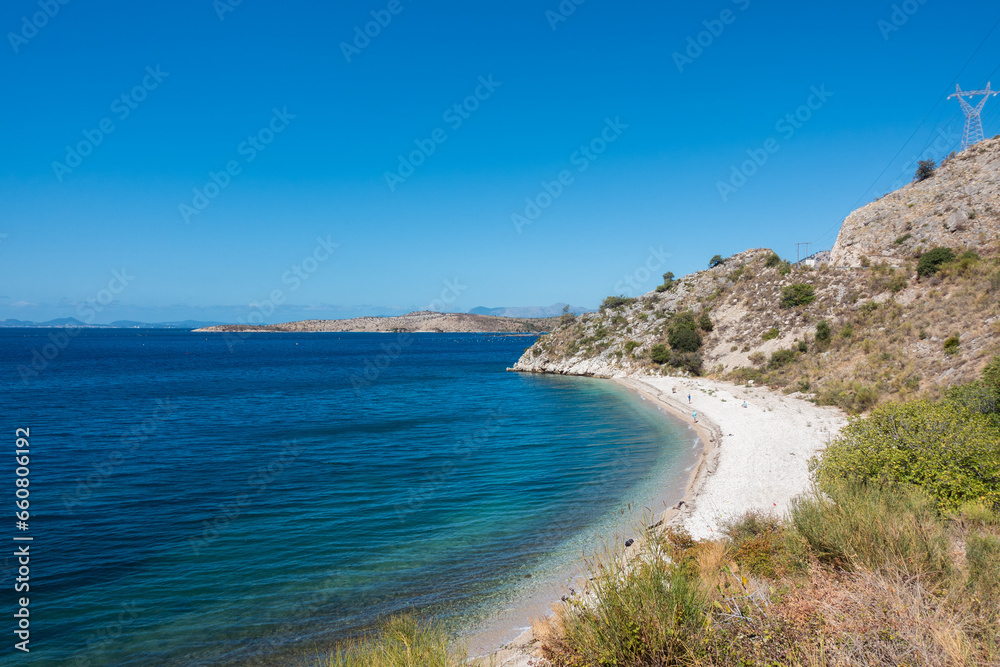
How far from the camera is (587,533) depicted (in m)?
15.4

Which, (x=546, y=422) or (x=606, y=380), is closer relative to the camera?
(x=546, y=422)

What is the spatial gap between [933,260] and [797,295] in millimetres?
12091

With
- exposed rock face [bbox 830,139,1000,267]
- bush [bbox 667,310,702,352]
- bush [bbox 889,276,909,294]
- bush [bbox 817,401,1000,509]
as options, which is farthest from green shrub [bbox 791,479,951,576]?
bush [bbox 667,310,702,352]

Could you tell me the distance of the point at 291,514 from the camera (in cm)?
1755

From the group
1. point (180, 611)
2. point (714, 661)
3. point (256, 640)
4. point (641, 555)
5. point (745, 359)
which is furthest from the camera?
point (745, 359)

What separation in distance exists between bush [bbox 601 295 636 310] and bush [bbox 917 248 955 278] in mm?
40776

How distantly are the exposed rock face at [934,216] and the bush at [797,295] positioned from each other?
4571mm

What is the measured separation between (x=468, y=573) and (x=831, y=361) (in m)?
35.0

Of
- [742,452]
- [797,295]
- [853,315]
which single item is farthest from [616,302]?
[742,452]

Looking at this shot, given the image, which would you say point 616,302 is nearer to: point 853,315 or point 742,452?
point 853,315

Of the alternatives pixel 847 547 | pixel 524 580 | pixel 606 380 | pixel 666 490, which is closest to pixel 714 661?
pixel 847 547

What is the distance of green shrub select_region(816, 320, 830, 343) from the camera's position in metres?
40.6

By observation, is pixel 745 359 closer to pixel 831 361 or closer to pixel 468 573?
pixel 831 361

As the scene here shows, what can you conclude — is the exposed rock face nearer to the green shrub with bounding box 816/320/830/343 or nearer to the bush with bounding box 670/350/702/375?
the green shrub with bounding box 816/320/830/343
